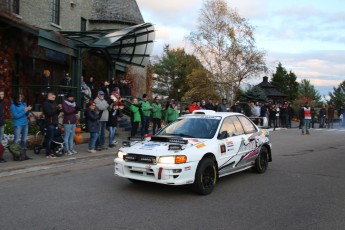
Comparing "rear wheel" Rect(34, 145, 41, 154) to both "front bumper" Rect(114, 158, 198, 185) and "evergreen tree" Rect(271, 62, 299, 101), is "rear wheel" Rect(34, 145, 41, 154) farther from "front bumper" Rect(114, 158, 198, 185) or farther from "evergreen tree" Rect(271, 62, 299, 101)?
"evergreen tree" Rect(271, 62, 299, 101)

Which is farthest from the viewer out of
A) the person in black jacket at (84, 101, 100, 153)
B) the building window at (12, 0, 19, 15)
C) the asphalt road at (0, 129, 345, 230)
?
the building window at (12, 0, 19, 15)

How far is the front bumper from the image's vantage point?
21.7ft

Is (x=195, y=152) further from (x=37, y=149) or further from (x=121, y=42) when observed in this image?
(x=121, y=42)

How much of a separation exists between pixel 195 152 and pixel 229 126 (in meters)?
1.74

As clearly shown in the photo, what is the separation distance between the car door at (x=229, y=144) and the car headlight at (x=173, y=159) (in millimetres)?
1138

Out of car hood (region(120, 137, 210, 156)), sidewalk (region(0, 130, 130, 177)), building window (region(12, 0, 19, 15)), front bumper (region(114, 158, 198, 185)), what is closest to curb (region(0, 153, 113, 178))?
sidewalk (region(0, 130, 130, 177))

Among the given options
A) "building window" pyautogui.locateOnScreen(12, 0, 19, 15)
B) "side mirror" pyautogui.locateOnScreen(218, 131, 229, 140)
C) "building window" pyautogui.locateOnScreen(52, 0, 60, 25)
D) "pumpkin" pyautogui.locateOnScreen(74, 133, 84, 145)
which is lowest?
Answer: "pumpkin" pyautogui.locateOnScreen(74, 133, 84, 145)

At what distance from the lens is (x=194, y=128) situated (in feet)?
26.5

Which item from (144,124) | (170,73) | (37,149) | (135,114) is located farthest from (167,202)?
(170,73)

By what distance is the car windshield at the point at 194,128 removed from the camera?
783 cm

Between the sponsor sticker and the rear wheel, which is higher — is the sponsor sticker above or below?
above

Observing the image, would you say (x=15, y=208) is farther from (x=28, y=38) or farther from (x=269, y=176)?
(x=28, y=38)

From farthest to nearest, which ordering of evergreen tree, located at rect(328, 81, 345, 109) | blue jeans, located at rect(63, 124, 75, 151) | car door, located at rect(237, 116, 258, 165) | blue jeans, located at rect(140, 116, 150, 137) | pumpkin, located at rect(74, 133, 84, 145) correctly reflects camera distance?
evergreen tree, located at rect(328, 81, 345, 109), blue jeans, located at rect(140, 116, 150, 137), pumpkin, located at rect(74, 133, 84, 145), blue jeans, located at rect(63, 124, 75, 151), car door, located at rect(237, 116, 258, 165)

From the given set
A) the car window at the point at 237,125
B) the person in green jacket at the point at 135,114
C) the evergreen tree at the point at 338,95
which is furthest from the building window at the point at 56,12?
the evergreen tree at the point at 338,95
